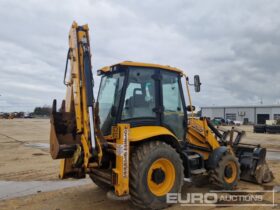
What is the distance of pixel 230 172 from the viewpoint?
6.88 metres

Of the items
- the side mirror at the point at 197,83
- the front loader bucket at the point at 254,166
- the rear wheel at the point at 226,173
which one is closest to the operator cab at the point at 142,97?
the side mirror at the point at 197,83

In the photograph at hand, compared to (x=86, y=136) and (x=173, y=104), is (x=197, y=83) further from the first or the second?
(x=86, y=136)

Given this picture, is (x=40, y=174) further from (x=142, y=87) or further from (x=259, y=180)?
(x=259, y=180)

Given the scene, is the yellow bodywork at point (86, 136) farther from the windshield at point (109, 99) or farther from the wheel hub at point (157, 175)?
the windshield at point (109, 99)

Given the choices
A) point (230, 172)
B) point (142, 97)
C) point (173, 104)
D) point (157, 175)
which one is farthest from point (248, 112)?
point (157, 175)

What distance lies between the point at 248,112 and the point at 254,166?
68546mm

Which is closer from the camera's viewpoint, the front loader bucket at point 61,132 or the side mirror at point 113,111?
the front loader bucket at point 61,132

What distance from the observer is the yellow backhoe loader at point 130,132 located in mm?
5047

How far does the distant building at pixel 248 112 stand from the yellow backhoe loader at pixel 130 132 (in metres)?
60.6

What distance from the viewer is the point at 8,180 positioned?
26.6ft

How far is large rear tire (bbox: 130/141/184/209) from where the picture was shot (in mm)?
5078

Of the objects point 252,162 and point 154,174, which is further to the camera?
point 252,162

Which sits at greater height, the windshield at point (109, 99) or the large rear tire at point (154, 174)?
the windshield at point (109, 99)

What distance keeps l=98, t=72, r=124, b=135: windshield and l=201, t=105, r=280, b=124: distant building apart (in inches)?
2421
